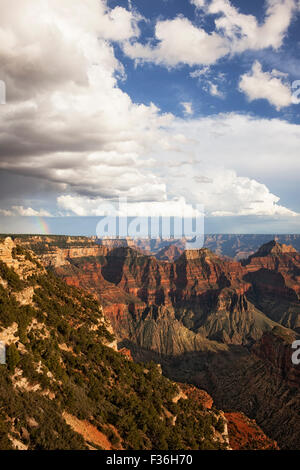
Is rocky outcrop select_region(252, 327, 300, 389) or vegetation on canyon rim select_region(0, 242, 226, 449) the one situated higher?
vegetation on canyon rim select_region(0, 242, 226, 449)

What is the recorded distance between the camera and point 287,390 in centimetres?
8538

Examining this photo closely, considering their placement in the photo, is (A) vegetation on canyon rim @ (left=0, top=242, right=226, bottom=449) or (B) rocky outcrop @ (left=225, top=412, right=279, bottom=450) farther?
(B) rocky outcrop @ (left=225, top=412, right=279, bottom=450)

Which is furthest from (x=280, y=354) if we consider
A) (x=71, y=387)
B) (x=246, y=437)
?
(x=71, y=387)

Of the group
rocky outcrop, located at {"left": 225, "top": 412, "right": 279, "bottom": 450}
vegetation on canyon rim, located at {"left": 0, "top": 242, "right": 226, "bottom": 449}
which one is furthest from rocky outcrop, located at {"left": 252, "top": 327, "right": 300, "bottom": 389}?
vegetation on canyon rim, located at {"left": 0, "top": 242, "right": 226, "bottom": 449}

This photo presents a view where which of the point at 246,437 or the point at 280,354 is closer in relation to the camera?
the point at 246,437

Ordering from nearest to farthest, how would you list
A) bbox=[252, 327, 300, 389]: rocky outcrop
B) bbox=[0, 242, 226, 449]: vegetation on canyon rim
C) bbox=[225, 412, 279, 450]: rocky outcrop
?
bbox=[0, 242, 226, 449]: vegetation on canyon rim, bbox=[225, 412, 279, 450]: rocky outcrop, bbox=[252, 327, 300, 389]: rocky outcrop

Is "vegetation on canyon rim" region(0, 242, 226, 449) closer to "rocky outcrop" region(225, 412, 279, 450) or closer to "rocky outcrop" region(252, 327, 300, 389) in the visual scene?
"rocky outcrop" region(225, 412, 279, 450)

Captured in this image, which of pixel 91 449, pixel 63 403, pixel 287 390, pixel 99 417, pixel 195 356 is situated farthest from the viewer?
pixel 195 356

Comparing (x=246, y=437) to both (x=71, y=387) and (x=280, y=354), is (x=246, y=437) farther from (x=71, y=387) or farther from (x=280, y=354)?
(x=71, y=387)

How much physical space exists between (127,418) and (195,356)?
126m

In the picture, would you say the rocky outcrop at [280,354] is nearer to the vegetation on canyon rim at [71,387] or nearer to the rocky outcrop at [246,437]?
the rocky outcrop at [246,437]

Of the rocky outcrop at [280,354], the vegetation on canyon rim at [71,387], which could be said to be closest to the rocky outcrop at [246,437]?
the vegetation on canyon rim at [71,387]
